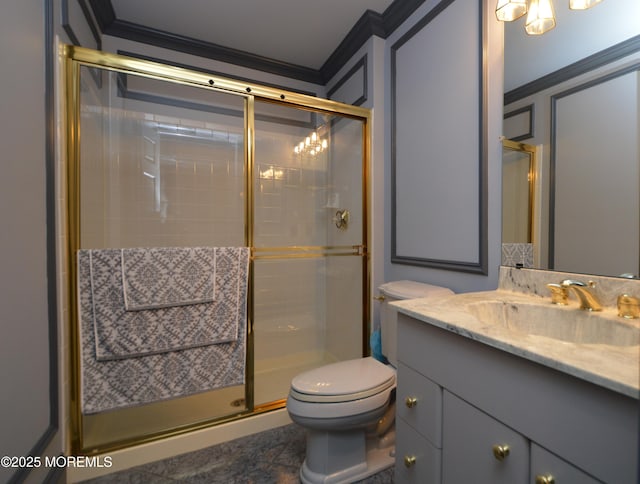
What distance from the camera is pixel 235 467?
4.52 feet

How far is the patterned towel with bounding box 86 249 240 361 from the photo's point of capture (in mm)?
1330

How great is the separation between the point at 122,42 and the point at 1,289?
1.96 meters

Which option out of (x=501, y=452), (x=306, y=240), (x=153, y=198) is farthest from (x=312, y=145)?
(x=501, y=452)

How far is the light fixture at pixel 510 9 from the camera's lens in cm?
112

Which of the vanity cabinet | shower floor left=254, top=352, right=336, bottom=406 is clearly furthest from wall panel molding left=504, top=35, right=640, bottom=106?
shower floor left=254, top=352, right=336, bottom=406

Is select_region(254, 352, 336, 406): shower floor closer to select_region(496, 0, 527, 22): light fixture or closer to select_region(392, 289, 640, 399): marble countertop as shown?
select_region(392, 289, 640, 399): marble countertop

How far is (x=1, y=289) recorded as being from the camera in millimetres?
885

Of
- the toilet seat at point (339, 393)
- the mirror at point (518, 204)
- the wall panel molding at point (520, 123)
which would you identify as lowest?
the toilet seat at point (339, 393)

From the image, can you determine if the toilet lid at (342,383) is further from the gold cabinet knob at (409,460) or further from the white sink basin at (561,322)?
the white sink basin at (561,322)

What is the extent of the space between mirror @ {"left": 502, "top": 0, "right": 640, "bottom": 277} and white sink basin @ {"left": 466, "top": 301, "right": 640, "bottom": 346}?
0.64ft

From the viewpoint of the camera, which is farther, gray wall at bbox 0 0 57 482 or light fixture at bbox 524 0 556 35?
light fixture at bbox 524 0 556 35

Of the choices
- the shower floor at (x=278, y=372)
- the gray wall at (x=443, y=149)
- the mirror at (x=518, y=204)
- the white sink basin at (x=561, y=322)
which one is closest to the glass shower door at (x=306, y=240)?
the shower floor at (x=278, y=372)

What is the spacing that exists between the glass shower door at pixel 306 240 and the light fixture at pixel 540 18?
1080 mm

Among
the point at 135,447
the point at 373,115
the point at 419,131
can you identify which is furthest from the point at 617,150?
the point at 135,447
